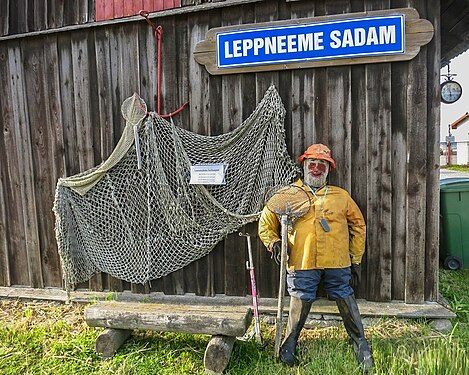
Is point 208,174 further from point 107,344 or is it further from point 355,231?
point 107,344

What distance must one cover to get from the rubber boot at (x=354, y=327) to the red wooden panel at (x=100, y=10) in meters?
3.54

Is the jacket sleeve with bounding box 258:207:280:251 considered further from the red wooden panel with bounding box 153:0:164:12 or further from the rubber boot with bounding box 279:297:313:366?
the red wooden panel with bounding box 153:0:164:12

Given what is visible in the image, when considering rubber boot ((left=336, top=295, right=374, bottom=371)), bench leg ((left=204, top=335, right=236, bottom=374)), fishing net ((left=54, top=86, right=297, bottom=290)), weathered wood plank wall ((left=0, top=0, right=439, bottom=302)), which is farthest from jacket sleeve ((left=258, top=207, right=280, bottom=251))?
bench leg ((left=204, top=335, right=236, bottom=374))

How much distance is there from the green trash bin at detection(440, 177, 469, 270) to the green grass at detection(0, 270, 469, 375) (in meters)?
0.86

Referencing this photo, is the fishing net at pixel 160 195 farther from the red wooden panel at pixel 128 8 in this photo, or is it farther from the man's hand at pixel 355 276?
the man's hand at pixel 355 276

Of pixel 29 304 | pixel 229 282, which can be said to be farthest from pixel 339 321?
pixel 29 304

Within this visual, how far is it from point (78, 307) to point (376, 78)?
3735 mm

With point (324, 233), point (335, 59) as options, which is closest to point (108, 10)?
point (335, 59)

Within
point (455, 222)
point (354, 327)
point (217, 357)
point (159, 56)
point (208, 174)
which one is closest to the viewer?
point (217, 357)

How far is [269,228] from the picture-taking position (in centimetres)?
340

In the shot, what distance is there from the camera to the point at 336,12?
11.8 feet

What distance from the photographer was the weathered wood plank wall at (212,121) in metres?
3.58

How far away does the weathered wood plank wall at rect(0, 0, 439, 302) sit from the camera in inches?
141

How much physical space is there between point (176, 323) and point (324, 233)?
4.58 feet
